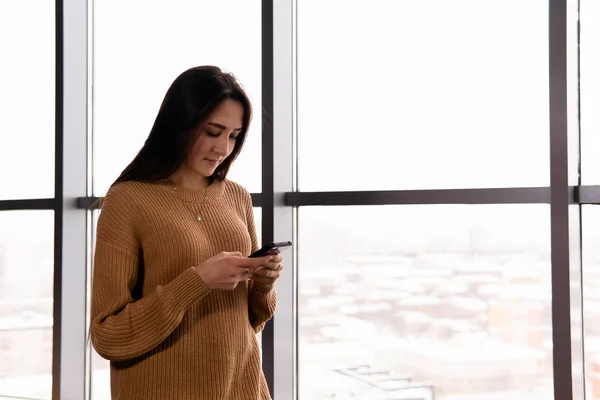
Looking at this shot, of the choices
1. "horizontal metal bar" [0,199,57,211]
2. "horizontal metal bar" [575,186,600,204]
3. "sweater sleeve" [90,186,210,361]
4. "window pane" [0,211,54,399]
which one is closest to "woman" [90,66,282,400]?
"sweater sleeve" [90,186,210,361]

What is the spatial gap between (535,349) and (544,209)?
442mm

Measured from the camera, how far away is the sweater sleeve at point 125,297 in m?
1.61

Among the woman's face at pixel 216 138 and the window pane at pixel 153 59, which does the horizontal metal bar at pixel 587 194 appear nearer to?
the woman's face at pixel 216 138

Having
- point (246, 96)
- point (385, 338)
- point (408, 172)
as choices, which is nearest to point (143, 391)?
point (246, 96)

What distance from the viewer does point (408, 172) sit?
2.52 m

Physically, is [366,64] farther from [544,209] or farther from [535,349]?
[535,349]

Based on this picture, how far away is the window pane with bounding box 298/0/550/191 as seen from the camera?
2250 millimetres

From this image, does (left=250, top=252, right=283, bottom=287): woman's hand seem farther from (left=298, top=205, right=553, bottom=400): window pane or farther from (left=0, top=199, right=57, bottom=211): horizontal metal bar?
(left=0, top=199, right=57, bottom=211): horizontal metal bar

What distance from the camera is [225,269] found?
1615 millimetres

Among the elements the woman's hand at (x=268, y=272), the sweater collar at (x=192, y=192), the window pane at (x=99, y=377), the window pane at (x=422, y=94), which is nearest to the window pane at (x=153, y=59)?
the window pane at (x=422, y=94)

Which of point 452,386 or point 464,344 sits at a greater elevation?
point 464,344

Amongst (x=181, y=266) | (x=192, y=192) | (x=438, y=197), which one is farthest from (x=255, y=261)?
(x=438, y=197)

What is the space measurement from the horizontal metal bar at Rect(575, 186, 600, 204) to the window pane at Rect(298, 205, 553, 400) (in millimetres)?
127

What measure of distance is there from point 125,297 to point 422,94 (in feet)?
4.43
